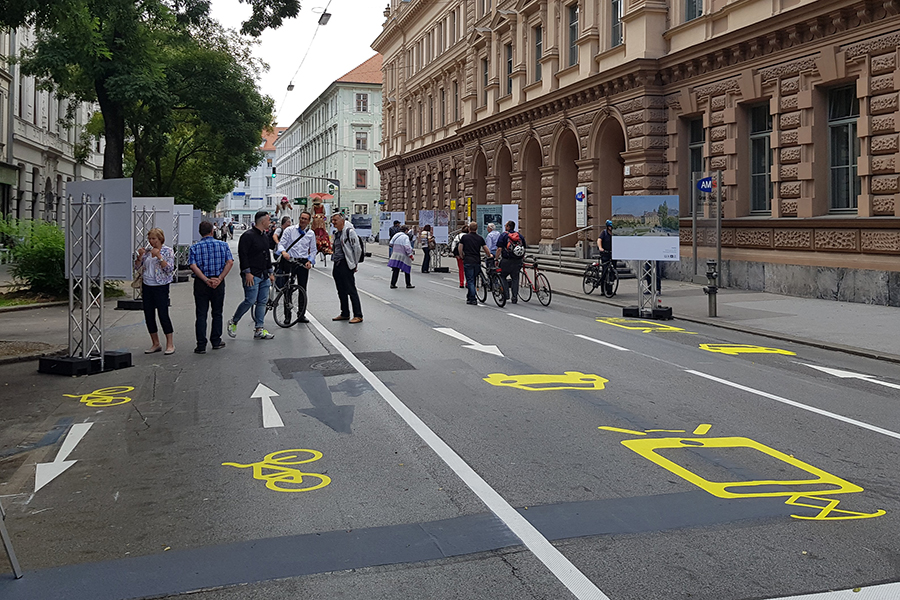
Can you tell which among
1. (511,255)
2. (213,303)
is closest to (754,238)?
(511,255)

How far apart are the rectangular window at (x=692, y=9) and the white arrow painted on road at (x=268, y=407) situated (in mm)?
21160

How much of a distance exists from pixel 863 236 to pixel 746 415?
43.3 ft

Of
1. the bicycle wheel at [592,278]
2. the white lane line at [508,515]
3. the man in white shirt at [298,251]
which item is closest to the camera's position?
the white lane line at [508,515]

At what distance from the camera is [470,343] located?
13664 mm

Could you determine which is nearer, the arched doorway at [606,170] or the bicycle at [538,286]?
the bicycle at [538,286]

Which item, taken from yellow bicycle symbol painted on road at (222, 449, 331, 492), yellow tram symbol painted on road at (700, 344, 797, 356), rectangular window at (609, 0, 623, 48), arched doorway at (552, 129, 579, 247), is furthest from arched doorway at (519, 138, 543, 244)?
yellow bicycle symbol painted on road at (222, 449, 331, 492)

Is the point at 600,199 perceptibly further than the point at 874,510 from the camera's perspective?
Yes

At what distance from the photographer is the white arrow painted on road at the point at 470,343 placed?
12820 millimetres

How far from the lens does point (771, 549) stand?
4.79 metres

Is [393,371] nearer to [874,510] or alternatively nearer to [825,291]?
[874,510]

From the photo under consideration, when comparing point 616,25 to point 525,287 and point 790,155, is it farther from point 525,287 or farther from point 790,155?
point 525,287

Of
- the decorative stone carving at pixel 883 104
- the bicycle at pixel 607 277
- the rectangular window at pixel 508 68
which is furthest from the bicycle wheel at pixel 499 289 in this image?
the rectangular window at pixel 508 68

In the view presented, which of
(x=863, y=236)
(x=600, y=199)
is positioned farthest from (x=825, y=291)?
(x=600, y=199)

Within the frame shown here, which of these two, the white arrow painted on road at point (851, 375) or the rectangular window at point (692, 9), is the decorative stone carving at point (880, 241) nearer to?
the white arrow painted on road at point (851, 375)
